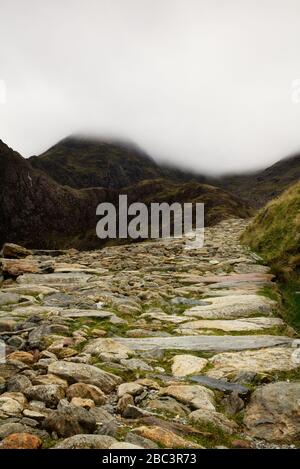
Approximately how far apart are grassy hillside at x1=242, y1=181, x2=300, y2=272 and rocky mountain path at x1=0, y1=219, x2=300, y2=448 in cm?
222

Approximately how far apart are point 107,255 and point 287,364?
572 inches

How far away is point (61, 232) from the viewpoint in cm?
8119

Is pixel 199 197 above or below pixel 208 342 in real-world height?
above

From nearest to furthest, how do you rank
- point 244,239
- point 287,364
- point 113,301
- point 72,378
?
point 72,378, point 287,364, point 113,301, point 244,239

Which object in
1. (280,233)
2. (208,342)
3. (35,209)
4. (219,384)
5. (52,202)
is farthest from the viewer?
(52,202)

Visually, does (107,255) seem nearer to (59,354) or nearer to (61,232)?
(59,354)

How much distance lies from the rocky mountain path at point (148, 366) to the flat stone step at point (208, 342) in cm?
2

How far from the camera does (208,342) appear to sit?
7699mm

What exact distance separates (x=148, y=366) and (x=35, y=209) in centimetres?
7521

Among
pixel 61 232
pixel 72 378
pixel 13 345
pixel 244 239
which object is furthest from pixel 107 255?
pixel 61 232

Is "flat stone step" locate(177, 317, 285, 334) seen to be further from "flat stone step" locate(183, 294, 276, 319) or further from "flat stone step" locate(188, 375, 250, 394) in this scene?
"flat stone step" locate(188, 375, 250, 394)

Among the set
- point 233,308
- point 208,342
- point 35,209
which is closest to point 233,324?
point 233,308

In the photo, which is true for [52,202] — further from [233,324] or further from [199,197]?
[233,324]

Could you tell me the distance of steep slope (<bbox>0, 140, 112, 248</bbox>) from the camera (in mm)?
72125
